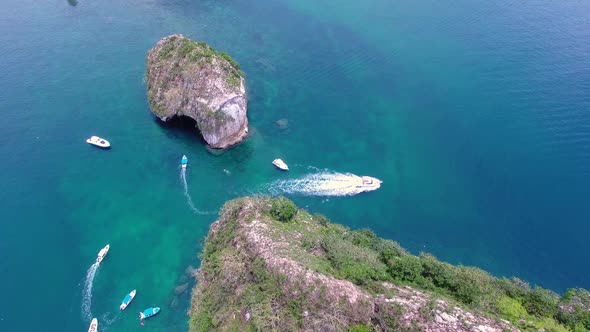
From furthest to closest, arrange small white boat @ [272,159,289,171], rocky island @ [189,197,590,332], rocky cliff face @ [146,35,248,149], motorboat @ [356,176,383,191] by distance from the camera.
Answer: rocky cliff face @ [146,35,248,149] → small white boat @ [272,159,289,171] → motorboat @ [356,176,383,191] → rocky island @ [189,197,590,332]

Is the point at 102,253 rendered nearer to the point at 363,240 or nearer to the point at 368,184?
the point at 363,240

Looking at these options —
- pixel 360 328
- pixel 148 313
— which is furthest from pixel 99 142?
pixel 360 328

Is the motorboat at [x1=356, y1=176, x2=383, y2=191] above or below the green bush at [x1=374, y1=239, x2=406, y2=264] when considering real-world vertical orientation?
above

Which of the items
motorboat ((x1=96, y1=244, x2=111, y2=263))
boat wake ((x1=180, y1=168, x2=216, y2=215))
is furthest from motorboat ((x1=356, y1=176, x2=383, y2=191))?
motorboat ((x1=96, y1=244, x2=111, y2=263))

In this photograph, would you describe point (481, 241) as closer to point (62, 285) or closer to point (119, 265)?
point (119, 265)

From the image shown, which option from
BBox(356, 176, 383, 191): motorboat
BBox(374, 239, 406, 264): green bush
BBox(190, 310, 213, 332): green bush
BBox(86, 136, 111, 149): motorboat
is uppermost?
BBox(356, 176, 383, 191): motorboat

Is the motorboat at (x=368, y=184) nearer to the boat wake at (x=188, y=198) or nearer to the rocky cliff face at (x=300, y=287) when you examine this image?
the rocky cliff face at (x=300, y=287)

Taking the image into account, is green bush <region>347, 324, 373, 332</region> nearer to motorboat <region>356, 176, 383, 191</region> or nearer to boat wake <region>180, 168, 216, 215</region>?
motorboat <region>356, 176, 383, 191</region>

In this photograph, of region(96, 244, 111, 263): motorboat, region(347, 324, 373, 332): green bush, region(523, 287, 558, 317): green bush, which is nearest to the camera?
region(347, 324, 373, 332): green bush
